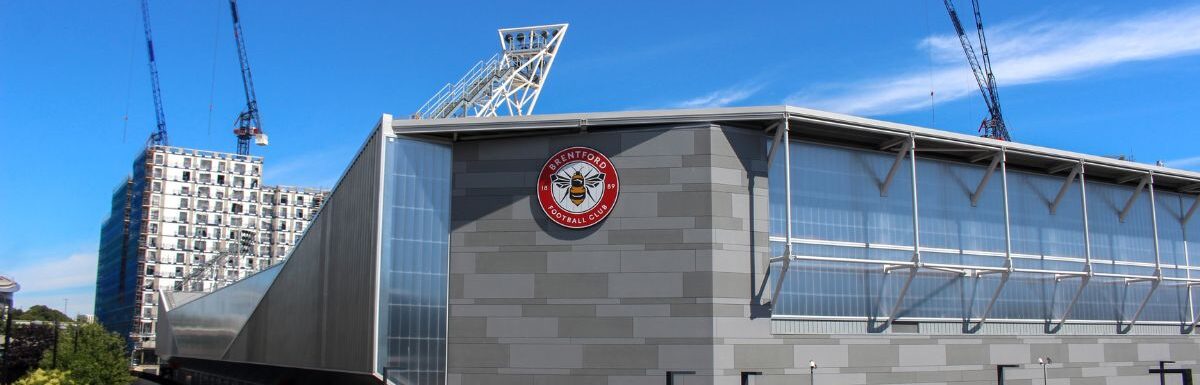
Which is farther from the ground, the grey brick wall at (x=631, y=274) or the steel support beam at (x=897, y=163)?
the steel support beam at (x=897, y=163)

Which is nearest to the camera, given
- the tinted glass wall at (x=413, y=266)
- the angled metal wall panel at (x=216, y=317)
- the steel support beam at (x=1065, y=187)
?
the tinted glass wall at (x=413, y=266)

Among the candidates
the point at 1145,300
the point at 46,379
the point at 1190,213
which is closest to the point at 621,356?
the point at 1145,300

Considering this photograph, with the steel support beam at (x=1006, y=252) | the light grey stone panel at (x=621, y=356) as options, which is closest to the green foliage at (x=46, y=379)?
the light grey stone panel at (x=621, y=356)

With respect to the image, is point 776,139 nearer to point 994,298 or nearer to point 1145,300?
point 994,298

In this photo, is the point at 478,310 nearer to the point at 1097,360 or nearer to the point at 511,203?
the point at 511,203

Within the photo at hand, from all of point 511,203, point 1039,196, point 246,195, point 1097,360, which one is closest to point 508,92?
point 511,203

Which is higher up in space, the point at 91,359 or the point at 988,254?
the point at 988,254

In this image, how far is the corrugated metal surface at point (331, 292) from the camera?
127ft

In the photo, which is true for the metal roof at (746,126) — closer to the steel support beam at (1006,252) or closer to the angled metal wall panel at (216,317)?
the steel support beam at (1006,252)

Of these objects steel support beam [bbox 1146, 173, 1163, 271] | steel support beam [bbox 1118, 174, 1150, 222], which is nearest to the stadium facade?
steel support beam [bbox 1146, 173, 1163, 271]

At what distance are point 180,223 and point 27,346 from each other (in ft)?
183

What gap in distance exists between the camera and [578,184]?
125 ft

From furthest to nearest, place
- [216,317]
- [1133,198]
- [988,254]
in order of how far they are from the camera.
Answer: [216,317]
[1133,198]
[988,254]

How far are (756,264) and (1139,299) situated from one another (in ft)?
77.4
